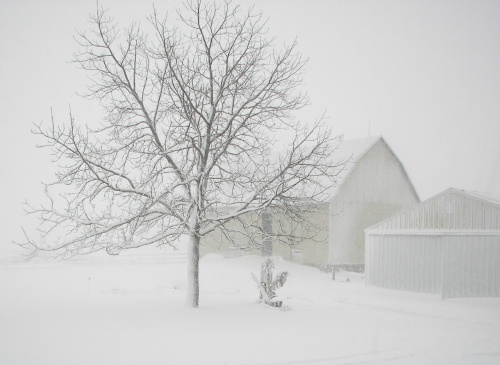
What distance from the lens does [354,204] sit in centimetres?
2716

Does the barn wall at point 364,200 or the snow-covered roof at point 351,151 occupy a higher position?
the snow-covered roof at point 351,151

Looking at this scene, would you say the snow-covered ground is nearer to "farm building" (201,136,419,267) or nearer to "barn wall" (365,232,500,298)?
"barn wall" (365,232,500,298)

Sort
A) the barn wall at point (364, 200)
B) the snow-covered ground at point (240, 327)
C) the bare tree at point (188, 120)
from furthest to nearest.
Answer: the barn wall at point (364, 200)
the bare tree at point (188, 120)
the snow-covered ground at point (240, 327)

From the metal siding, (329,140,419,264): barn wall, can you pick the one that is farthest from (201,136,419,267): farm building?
the metal siding

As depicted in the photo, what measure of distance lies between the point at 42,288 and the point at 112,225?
9.61m

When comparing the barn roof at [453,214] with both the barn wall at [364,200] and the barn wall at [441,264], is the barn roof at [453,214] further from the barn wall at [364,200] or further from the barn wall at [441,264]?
the barn wall at [364,200]

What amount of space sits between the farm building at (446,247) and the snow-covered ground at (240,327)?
2.20ft

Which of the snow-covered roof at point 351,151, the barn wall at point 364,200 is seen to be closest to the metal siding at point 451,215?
the barn wall at point 364,200

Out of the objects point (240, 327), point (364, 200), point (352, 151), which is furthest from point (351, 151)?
point (240, 327)

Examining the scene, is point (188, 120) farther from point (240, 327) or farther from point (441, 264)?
point (441, 264)

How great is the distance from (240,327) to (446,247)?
10.1m

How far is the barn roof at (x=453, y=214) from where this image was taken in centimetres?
1687

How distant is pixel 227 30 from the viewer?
41.9ft

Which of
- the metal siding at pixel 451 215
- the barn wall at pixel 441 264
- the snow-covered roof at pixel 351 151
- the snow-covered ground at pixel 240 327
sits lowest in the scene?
the snow-covered ground at pixel 240 327
